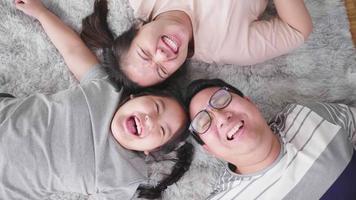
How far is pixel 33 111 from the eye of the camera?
1.19m

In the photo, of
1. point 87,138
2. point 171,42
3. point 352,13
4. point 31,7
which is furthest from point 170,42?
point 352,13

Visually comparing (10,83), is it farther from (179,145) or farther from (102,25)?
(179,145)

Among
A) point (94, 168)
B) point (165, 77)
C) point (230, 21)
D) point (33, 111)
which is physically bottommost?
point (94, 168)

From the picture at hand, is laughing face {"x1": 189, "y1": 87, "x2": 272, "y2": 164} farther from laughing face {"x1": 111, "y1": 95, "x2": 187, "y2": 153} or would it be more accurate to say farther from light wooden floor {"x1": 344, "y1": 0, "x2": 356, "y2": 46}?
light wooden floor {"x1": 344, "y1": 0, "x2": 356, "y2": 46}

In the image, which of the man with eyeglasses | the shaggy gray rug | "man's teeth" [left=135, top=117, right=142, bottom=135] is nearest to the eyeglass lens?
the man with eyeglasses

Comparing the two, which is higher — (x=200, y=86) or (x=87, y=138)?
(x=200, y=86)

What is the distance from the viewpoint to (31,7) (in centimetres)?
128

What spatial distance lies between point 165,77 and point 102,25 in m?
0.29

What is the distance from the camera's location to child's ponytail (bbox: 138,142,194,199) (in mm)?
1264

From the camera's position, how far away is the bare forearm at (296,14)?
1.18 meters

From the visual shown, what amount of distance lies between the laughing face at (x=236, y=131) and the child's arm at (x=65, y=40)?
42cm

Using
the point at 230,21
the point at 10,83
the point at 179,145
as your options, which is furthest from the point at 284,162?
the point at 10,83

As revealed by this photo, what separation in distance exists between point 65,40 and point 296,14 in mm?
679

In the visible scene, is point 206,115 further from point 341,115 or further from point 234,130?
point 341,115
